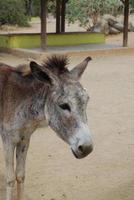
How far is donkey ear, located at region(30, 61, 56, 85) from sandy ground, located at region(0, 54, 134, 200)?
1.59 metres

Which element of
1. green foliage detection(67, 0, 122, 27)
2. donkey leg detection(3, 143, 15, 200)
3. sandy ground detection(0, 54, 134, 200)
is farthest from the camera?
green foliage detection(67, 0, 122, 27)

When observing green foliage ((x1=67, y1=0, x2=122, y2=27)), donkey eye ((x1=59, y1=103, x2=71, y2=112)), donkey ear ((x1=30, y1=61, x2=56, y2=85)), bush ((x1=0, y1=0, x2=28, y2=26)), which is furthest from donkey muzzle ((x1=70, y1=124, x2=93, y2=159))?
green foliage ((x1=67, y1=0, x2=122, y2=27))

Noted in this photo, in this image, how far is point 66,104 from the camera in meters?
3.24

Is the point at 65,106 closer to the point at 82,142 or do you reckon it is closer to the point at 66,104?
the point at 66,104

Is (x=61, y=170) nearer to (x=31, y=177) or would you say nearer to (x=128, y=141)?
(x=31, y=177)

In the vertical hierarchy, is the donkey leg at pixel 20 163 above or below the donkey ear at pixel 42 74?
below

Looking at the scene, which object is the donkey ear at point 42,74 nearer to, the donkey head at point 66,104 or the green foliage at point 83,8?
the donkey head at point 66,104

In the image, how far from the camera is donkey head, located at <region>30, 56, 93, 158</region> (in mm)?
3160

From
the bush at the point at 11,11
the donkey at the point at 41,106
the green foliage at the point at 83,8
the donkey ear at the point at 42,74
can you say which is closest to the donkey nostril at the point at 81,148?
the donkey at the point at 41,106

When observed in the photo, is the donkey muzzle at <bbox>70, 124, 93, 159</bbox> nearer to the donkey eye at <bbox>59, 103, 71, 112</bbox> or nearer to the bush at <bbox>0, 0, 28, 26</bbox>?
the donkey eye at <bbox>59, 103, 71, 112</bbox>

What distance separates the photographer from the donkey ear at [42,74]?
3285 millimetres

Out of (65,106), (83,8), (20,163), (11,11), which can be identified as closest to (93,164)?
(20,163)

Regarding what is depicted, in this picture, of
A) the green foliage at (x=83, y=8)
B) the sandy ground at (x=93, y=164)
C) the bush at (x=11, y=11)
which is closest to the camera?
the sandy ground at (x=93, y=164)

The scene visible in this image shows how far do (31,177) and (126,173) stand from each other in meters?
1.08
